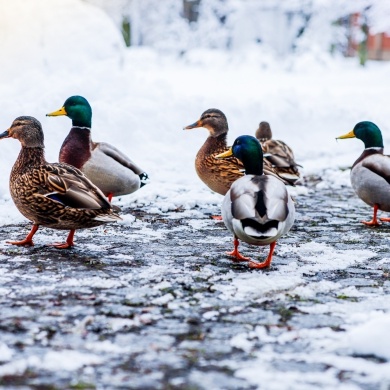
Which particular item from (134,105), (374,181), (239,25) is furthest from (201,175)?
(239,25)

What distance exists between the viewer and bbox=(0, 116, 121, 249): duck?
17.8 ft

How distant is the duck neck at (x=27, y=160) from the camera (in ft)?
18.8

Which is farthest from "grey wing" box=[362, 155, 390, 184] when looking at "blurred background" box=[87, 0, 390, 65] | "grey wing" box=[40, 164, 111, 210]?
"blurred background" box=[87, 0, 390, 65]

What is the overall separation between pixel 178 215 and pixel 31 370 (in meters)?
4.20

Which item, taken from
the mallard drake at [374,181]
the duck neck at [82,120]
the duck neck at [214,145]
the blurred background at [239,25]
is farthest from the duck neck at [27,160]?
the blurred background at [239,25]

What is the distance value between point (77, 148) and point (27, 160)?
1.39 m

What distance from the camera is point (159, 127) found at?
463 inches

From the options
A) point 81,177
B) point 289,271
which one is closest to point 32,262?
point 81,177

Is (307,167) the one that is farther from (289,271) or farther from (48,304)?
(48,304)

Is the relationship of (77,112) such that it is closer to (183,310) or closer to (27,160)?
(27,160)

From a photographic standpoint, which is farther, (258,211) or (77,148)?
(77,148)

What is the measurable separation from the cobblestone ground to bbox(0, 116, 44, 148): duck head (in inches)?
29.3

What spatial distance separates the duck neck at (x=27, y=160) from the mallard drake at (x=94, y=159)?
1212 mm

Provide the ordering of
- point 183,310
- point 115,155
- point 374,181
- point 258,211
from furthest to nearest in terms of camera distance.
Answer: point 115,155
point 374,181
point 258,211
point 183,310
